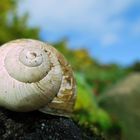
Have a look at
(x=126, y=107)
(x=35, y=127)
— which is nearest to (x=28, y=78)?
(x=35, y=127)

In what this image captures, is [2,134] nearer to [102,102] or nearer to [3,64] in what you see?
[3,64]

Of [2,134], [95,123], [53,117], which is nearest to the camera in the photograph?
[2,134]

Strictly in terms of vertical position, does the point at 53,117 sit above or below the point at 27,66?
below

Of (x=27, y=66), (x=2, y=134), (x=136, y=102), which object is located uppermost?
(x=136, y=102)

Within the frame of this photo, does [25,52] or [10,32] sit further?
[10,32]

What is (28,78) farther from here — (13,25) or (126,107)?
(13,25)

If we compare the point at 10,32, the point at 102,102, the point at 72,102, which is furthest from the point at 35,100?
the point at 10,32

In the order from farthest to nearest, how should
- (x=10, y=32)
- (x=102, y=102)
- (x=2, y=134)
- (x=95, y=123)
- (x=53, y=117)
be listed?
1. (x=10, y=32)
2. (x=102, y=102)
3. (x=95, y=123)
4. (x=53, y=117)
5. (x=2, y=134)
